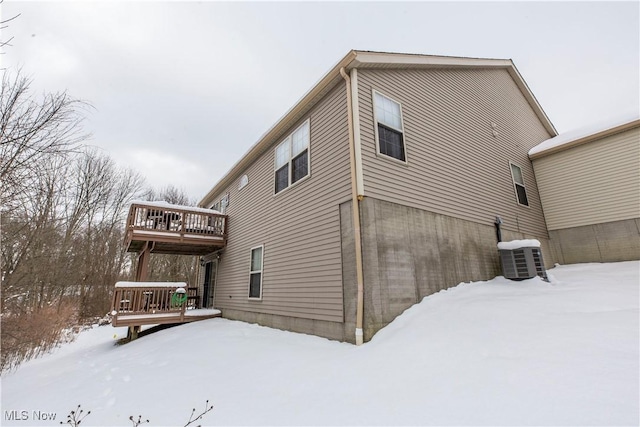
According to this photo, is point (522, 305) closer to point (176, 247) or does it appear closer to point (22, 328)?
point (176, 247)

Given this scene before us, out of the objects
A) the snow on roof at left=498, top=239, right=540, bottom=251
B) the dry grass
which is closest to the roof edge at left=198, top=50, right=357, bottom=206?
the snow on roof at left=498, top=239, right=540, bottom=251

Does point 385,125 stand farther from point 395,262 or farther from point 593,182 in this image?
point 593,182

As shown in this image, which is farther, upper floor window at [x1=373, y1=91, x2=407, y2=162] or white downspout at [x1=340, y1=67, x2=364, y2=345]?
upper floor window at [x1=373, y1=91, x2=407, y2=162]

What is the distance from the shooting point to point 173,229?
32.6ft

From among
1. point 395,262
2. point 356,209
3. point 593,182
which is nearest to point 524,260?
point 395,262

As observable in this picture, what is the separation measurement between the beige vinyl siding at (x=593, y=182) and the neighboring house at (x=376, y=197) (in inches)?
23.2

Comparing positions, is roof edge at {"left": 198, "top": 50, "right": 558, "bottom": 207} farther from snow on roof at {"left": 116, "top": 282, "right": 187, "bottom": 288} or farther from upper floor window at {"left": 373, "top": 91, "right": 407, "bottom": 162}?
snow on roof at {"left": 116, "top": 282, "right": 187, "bottom": 288}

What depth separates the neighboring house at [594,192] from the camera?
820 cm

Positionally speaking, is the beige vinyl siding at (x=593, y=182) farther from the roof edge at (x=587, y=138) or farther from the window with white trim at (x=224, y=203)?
the window with white trim at (x=224, y=203)

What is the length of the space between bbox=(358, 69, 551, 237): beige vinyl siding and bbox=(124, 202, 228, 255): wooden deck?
745cm

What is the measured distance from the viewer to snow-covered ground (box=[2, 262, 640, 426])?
2445mm

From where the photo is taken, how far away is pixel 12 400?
4.64m

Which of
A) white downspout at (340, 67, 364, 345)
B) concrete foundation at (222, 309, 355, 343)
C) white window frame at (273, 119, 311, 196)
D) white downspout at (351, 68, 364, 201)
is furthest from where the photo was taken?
white window frame at (273, 119, 311, 196)

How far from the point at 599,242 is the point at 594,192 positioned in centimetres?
160
